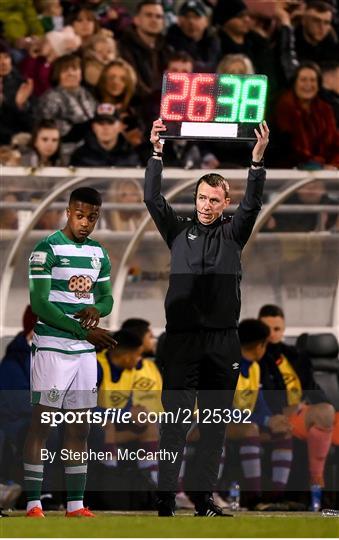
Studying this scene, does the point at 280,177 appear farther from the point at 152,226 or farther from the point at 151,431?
the point at 151,431

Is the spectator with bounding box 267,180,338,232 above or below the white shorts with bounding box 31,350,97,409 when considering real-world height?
above

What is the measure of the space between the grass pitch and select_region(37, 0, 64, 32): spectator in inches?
285

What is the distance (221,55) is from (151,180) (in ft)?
22.5

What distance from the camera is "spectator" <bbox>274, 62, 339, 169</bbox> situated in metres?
15.5

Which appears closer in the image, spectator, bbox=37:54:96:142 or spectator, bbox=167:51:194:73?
spectator, bbox=37:54:96:142

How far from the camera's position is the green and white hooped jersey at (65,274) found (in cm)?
1019

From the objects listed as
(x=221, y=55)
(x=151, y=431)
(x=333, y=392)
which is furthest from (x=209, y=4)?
(x=151, y=431)

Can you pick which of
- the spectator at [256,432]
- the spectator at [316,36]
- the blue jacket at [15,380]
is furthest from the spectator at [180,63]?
the blue jacket at [15,380]

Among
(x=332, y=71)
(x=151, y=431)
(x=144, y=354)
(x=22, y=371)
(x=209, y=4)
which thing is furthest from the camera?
(x=209, y=4)

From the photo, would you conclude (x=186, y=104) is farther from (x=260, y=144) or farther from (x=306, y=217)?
(x=306, y=217)

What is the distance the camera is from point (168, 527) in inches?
391

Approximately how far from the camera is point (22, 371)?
477 inches

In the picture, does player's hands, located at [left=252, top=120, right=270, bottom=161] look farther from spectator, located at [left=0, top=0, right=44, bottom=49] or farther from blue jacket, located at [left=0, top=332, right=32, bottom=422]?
spectator, located at [left=0, top=0, right=44, bottom=49]

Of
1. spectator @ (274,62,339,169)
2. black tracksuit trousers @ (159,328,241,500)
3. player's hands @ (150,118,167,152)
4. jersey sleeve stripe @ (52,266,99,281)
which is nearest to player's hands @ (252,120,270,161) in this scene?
player's hands @ (150,118,167,152)
